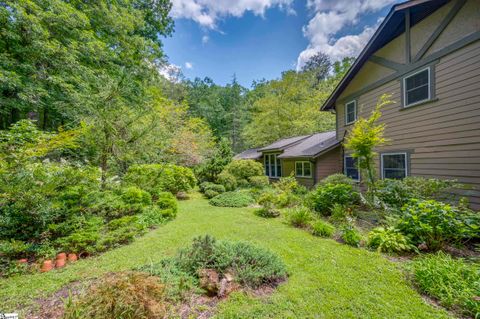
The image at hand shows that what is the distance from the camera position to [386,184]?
6258mm

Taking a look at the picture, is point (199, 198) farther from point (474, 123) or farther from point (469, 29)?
point (469, 29)

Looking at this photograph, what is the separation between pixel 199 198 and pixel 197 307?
8.84 meters

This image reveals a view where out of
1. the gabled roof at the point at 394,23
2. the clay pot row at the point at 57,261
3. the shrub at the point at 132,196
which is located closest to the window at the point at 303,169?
the gabled roof at the point at 394,23

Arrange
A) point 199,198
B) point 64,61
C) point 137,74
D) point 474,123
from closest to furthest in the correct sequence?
point 474,123, point 64,61, point 199,198, point 137,74

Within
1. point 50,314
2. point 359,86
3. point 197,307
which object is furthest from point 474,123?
point 50,314

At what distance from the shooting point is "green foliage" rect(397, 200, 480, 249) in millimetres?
3930

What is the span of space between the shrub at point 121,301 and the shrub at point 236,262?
878 millimetres

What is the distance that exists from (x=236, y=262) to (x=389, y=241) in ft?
11.3

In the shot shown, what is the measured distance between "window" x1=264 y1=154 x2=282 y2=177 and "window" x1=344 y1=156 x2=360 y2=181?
5.30m

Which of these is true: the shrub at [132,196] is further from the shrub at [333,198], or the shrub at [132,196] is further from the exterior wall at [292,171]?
the exterior wall at [292,171]

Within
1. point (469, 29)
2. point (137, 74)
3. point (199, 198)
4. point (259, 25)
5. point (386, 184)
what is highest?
point (259, 25)

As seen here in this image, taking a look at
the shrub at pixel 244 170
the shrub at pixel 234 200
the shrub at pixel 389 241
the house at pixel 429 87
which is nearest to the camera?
the shrub at pixel 389 241

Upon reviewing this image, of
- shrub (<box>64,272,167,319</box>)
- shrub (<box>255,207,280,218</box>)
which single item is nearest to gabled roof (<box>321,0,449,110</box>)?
shrub (<box>255,207,280,218</box>)

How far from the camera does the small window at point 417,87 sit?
6.08 m
